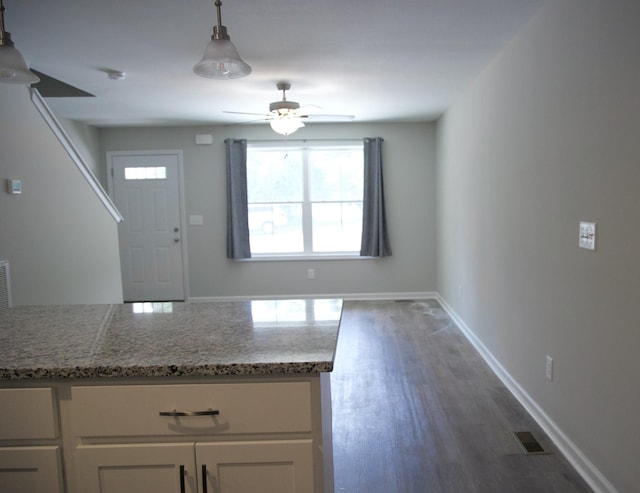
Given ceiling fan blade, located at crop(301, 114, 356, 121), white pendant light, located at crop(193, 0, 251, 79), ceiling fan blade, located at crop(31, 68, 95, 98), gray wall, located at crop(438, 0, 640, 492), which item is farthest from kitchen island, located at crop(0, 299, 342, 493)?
ceiling fan blade, located at crop(301, 114, 356, 121)

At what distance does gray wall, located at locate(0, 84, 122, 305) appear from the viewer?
2805 mm

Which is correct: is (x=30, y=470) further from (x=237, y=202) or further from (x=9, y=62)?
(x=237, y=202)

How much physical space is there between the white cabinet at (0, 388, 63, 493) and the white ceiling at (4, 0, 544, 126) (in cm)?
194

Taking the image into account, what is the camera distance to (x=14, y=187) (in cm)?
282

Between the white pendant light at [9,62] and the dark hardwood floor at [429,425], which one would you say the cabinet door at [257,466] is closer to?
the dark hardwood floor at [429,425]

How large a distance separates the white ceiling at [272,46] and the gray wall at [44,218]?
52cm

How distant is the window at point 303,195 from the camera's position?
19.8 ft

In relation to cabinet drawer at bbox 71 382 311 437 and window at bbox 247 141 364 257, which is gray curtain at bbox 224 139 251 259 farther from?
cabinet drawer at bbox 71 382 311 437

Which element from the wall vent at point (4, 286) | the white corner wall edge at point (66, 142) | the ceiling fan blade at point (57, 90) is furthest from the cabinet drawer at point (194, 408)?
the ceiling fan blade at point (57, 90)

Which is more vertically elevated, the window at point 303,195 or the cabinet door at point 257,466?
the window at point 303,195

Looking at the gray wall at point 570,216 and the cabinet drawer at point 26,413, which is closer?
the cabinet drawer at point 26,413

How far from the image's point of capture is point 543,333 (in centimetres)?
258

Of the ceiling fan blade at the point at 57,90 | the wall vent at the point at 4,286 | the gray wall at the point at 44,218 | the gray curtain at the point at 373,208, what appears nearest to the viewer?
the wall vent at the point at 4,286

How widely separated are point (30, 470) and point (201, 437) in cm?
47
